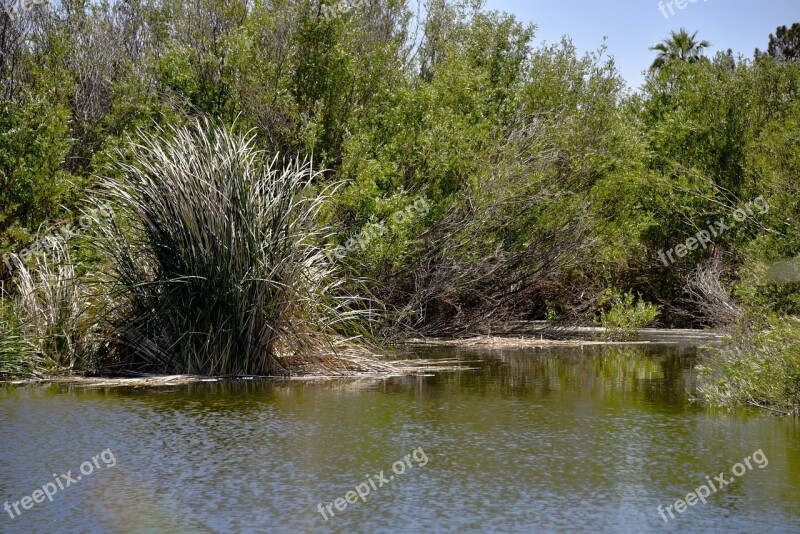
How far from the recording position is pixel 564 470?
8172 mm

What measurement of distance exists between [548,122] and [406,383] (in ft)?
39.7

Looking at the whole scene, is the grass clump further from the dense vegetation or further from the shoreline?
the shoreline

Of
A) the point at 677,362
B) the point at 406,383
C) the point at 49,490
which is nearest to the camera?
the point at 49,490

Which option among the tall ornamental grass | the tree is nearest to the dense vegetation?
the tall ornamental grass

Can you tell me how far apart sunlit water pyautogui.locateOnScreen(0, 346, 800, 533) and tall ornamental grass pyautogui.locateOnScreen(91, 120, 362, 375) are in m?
0.90

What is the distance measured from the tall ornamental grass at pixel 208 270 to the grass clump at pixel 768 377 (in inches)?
202

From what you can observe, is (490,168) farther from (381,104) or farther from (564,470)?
(564,470)

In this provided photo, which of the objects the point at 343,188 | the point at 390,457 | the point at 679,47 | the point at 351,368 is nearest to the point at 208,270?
the point at 351,368

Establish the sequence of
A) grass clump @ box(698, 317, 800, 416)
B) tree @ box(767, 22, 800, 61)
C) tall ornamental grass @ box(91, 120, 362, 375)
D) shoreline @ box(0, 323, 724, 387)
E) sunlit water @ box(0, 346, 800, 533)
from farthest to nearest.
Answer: tree @ box(767, 22, 800, 61) < tall ornamental grass @ box(91, 120, 362, 375) < shoreline @ box(0, 323, 724, 387) < grass clump @ box(698, 317, 800, 416) < sunlit water @ box(0, 346, 800, 533)

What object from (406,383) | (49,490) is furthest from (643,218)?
(49,490)

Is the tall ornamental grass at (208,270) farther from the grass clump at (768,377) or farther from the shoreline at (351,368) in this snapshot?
the grass clump at (768,377)

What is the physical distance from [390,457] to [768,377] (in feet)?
15.0

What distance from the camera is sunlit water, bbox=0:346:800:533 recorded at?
6812 millimetres

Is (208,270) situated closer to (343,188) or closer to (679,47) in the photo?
(343,188)
